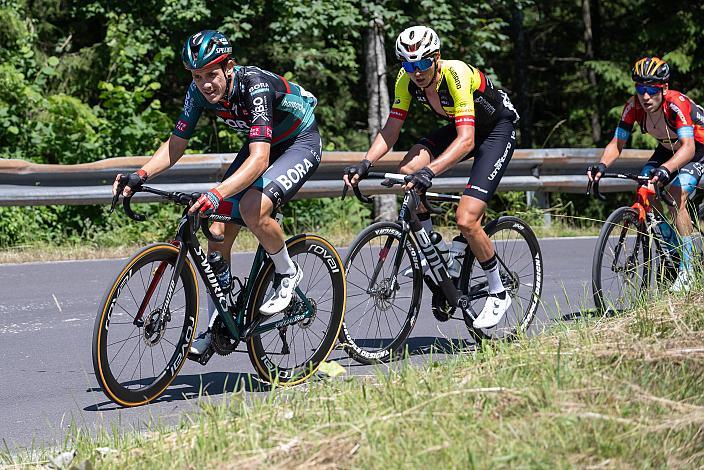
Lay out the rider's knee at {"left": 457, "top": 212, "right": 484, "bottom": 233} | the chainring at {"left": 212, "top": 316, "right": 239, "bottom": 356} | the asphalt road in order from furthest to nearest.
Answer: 1. the rider's knee at {"left": 457, "top": 212, "right": 484, "bottom": 233}
2. the chainring at {"left": 212, "top": 316, "right": 239, "bottom": 356}
3. the asphalt road

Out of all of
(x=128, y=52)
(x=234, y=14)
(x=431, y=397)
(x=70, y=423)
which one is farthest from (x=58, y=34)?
(x=431, y=397)

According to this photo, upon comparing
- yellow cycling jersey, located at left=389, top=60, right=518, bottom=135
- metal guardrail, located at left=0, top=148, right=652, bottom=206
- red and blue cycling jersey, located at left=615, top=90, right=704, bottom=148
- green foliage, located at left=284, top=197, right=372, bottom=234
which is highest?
yellow cycling jersey, located at left=389, top=60, right=518, bottom=135

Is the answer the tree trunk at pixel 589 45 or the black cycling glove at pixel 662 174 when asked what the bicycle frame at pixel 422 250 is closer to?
the black cycling glove at pixel 662 174

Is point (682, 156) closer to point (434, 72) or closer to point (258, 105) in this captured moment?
point (434, 72)

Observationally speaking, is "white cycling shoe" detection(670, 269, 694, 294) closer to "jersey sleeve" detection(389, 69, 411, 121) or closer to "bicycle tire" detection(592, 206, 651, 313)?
"bicycle tire" detection(592, 206, 651, 313)

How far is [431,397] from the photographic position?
15.1ft

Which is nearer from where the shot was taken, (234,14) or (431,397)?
(431,397)

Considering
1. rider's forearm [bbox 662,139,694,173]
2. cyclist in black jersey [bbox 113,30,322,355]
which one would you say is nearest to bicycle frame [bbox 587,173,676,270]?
rider's forearm [bbox 662,139,694,173]

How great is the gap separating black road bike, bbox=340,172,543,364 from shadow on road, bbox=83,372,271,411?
697mm

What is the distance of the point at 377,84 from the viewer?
17734mm

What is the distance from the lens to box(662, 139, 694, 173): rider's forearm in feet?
27.9

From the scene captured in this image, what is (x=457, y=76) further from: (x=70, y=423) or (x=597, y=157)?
(x=597, y=157)

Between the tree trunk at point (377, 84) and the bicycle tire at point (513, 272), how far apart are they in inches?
351

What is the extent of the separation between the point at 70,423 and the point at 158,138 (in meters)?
9.95
